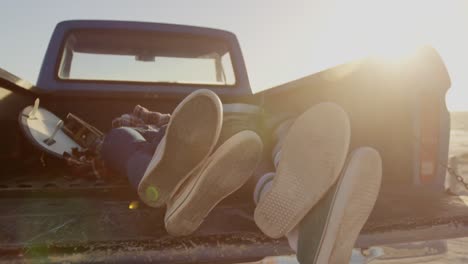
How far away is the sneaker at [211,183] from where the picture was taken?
44.7 inches

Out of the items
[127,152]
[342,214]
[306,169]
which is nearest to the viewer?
[342,214]

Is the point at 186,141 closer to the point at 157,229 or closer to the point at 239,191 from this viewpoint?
the point at 157,229

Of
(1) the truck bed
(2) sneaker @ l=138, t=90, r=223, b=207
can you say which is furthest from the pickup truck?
(2) sneaker @ l=138, t=90, r=223, b=207

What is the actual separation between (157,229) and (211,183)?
22cm

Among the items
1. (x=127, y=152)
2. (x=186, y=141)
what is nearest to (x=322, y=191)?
(x=186, y=141)

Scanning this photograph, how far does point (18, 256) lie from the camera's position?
37.9 inches

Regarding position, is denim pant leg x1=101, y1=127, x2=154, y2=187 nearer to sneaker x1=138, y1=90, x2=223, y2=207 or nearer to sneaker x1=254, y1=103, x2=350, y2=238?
sneaker x1=138, y1=90, x2=223, y2=207

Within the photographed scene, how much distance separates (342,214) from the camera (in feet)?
3.45

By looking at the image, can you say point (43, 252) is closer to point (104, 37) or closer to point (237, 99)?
point (237, 99)

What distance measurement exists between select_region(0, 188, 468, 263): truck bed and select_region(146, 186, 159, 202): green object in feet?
0.25

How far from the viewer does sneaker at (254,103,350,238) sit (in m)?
1.12

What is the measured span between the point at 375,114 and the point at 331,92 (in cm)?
19

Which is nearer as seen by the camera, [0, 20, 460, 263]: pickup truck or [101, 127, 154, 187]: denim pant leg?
[0, 20, 460, 263]: pickup truck

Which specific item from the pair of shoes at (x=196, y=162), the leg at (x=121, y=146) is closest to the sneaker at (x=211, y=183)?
the pair of shoes at (x=196, y=162)
